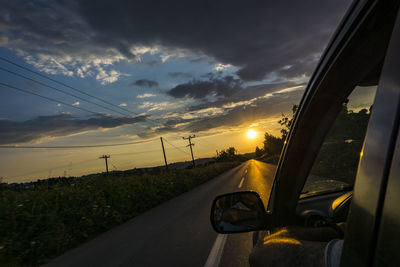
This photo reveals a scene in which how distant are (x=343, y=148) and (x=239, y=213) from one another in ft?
2.50

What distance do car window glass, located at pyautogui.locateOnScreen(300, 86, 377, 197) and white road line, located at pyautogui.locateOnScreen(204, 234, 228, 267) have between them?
285 centimetres

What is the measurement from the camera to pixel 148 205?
37.8 ft

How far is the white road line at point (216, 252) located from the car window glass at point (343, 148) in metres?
2.85

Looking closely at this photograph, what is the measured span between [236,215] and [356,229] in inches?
39.2

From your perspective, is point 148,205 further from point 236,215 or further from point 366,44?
point 366,44

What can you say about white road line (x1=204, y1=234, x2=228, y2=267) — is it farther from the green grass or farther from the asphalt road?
the green grass

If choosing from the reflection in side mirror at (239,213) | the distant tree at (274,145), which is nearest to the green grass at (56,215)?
the distant tree at (274,145)

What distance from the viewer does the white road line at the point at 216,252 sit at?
3.95m

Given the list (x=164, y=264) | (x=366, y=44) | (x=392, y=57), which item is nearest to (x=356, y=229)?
(x=392, y=57)

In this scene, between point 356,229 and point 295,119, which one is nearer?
point 356,229

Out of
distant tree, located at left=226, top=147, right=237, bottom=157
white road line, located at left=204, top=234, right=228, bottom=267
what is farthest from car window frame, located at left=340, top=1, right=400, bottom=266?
distant tree, located at left=226, top=147, right=237, bottom=157

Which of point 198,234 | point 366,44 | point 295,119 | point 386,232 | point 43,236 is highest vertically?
point 366,44

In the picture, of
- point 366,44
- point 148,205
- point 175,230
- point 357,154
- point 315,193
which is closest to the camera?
point 366,44

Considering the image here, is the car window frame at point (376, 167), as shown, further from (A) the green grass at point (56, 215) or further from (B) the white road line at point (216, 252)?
(A) the green grass at point (56, 215)
